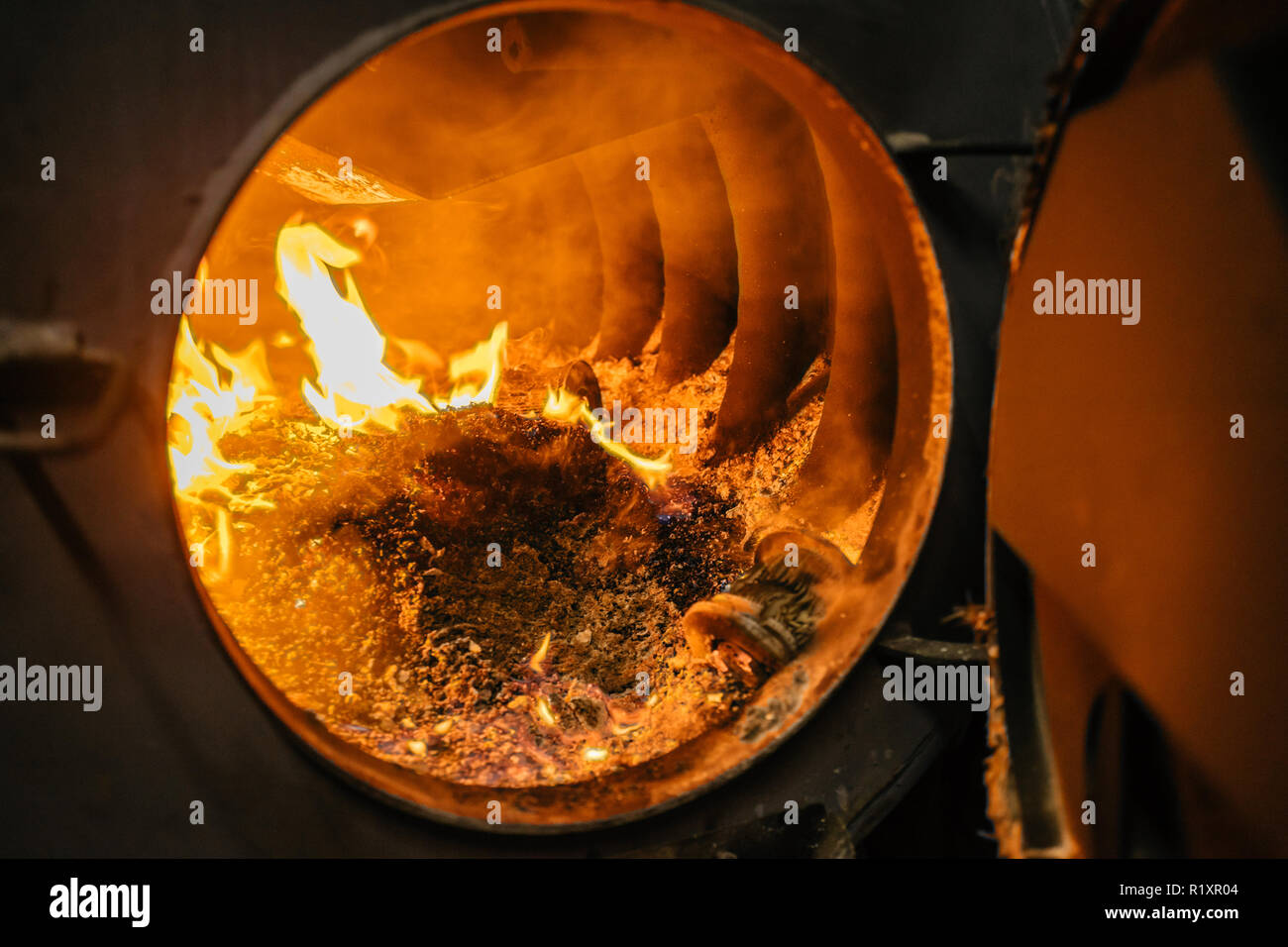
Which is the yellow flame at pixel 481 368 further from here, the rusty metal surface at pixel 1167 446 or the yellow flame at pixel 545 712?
the rusty metal surface at pixel 1167 446

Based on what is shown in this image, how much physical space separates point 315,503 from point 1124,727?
1618 millimetres

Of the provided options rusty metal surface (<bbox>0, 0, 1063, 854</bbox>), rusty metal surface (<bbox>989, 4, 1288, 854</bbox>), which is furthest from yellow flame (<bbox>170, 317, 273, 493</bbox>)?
rusty metal surface (<bbox>989, 4, 1288, 854</bbox>)

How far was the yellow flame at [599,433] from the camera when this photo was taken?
2.03m

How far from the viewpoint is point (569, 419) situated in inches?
84.1

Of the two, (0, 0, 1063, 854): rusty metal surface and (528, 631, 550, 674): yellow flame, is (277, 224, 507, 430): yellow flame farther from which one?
(0, 0, 1063, 854): rusty metal surface

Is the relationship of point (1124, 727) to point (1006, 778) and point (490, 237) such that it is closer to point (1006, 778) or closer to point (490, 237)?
point (1006, 778)

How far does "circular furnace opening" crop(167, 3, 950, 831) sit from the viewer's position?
1.17m

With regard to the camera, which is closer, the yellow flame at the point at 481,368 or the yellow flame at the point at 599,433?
the yellow flame at the point at 599,433

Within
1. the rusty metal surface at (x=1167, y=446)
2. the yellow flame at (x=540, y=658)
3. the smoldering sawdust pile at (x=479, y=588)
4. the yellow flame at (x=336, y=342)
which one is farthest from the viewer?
the yellow flame at (x=336, y=342)

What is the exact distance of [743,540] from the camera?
1.80 metres

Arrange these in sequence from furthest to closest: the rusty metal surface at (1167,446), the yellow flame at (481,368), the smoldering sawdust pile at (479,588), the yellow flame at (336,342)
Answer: the yellow flame at (481,368), the yellow flame at (336,342), the smoldering sawdust pile at (479,588), the rusty metal surface at (1167,446)

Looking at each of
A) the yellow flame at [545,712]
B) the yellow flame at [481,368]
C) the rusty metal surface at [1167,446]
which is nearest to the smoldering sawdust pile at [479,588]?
the yellow flame at [545,712]

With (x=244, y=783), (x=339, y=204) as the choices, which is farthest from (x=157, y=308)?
(x=339, y=204)

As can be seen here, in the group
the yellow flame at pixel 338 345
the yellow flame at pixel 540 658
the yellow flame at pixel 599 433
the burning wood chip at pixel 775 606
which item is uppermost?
the yellow flame at pixel 338 345
